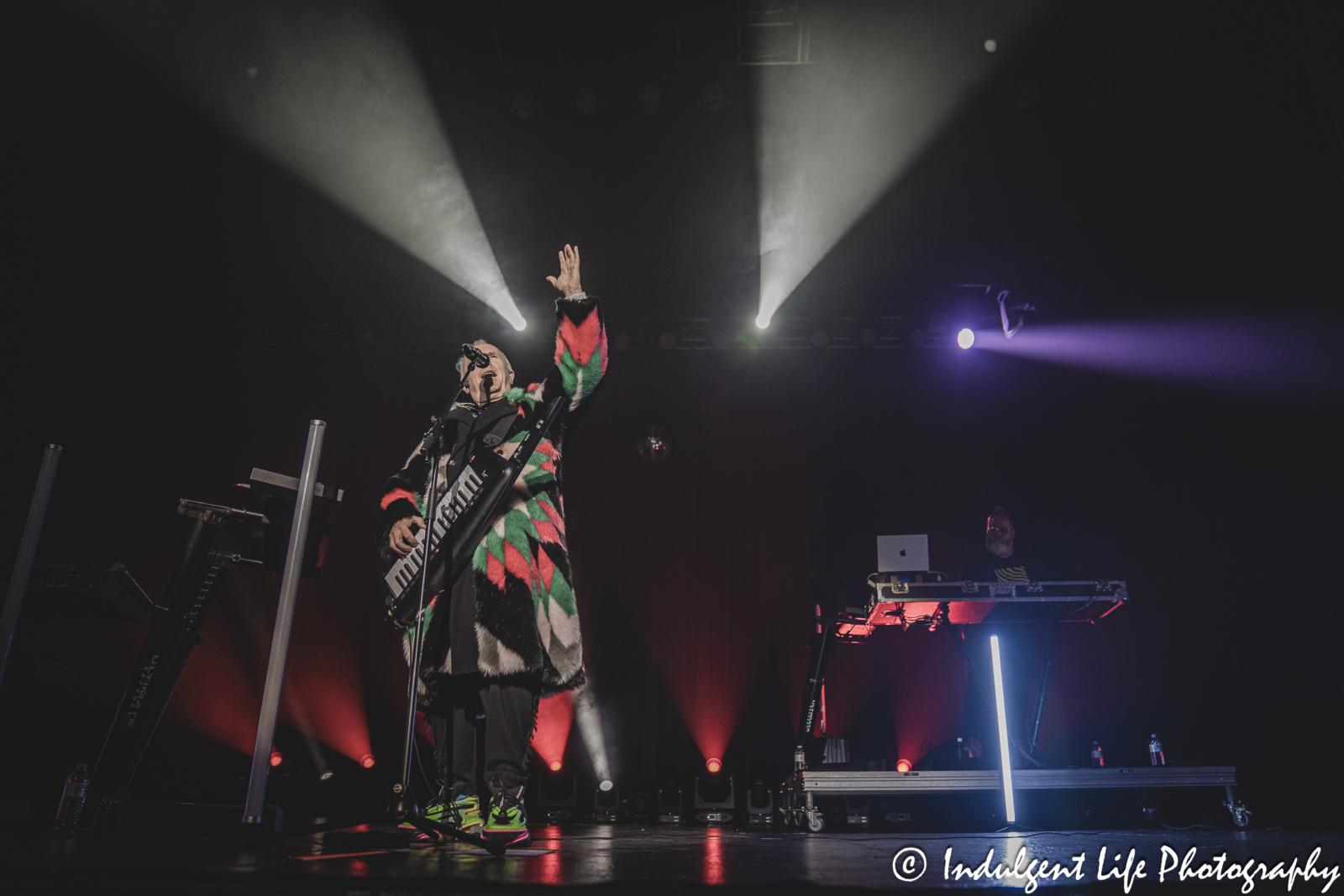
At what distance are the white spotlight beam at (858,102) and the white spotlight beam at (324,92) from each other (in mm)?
2152

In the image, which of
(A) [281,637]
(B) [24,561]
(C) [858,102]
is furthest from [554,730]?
(C) [858,102]

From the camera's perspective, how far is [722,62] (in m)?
4.12

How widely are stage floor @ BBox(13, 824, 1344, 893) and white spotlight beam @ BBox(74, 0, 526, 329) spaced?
380 cm

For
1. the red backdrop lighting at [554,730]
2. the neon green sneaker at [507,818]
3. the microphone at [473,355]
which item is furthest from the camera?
the red backdrop lighting at [554,730]

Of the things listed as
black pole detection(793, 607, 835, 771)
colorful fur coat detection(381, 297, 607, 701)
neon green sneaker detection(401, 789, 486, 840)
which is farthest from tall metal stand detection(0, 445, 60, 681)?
black pole detection(793, 607, 835, 771)

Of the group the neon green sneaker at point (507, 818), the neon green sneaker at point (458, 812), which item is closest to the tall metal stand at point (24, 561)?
the neon green sneaker at point (458, 812)

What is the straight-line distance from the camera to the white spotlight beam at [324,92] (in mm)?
3693

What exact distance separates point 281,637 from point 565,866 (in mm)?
942

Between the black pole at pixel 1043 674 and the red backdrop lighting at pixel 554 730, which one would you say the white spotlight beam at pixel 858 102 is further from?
the red backdrop lighting at pixel 554 730

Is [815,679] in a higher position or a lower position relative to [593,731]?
higher

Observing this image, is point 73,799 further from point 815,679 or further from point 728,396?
point 728,396

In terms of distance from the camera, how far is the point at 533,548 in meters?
2.34

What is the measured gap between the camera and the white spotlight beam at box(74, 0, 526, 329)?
12.1 ft

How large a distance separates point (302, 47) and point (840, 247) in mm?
3874
